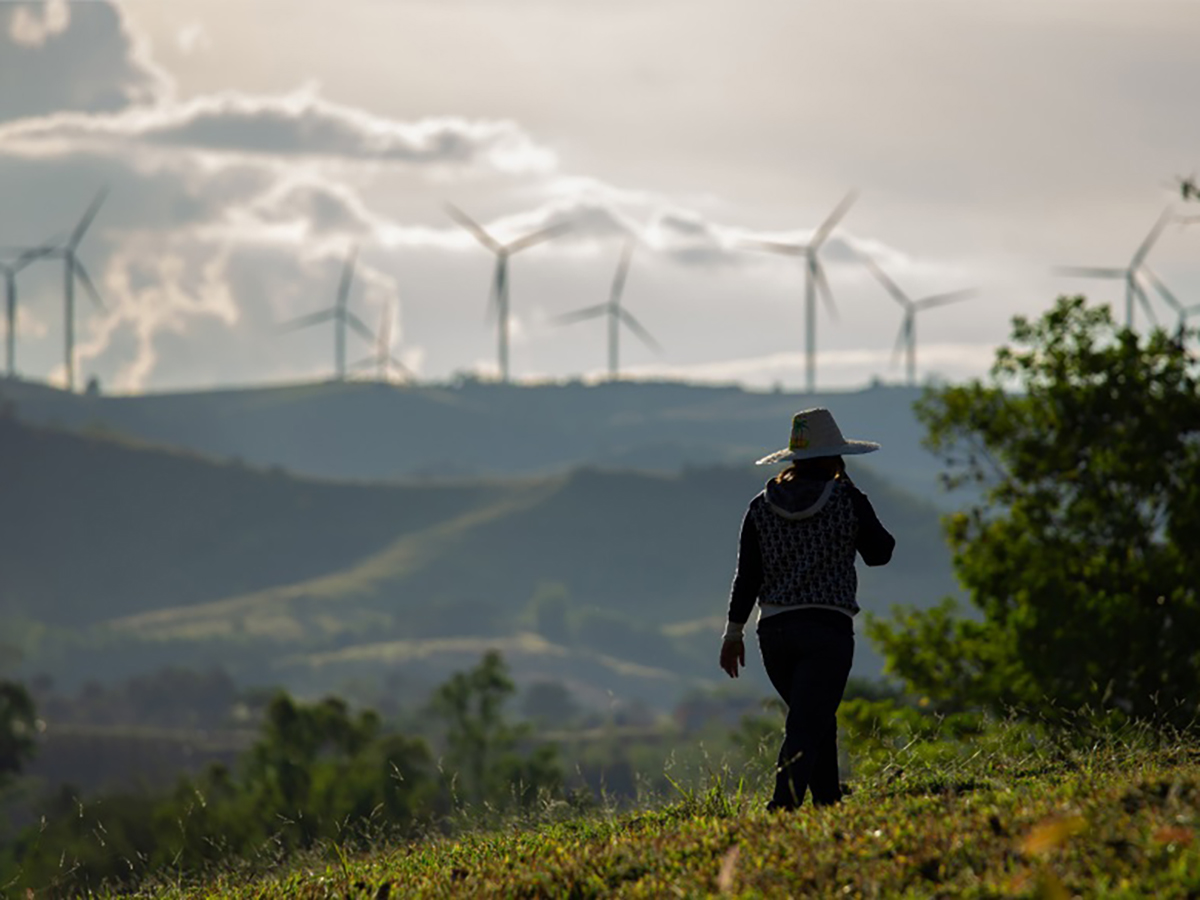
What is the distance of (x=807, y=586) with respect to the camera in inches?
360

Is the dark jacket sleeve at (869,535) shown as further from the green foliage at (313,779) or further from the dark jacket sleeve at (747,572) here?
the green foliage at (313,779)

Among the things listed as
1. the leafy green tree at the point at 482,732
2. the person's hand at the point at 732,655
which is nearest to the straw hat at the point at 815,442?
the person's hand at the point at 732,655

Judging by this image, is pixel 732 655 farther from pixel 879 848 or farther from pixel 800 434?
pixel 879 848

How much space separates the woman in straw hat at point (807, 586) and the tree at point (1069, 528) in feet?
83.9

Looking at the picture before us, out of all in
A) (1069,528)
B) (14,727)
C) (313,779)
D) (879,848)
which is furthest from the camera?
(313,779)

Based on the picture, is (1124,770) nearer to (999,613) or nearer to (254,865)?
(254,865)

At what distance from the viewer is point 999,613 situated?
37125mm

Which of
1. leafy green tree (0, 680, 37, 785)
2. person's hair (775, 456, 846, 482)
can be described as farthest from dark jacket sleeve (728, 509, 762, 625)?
leafy green tree (0, 680, 37, 785)

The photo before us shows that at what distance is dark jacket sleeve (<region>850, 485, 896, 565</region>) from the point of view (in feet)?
29.8

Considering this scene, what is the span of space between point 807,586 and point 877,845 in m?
2.22

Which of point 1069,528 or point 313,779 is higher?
point 1069,528

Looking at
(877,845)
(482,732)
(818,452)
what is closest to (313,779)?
(482,732)

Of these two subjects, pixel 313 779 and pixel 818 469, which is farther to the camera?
pixel 313 779

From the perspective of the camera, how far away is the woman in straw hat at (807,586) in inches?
356
